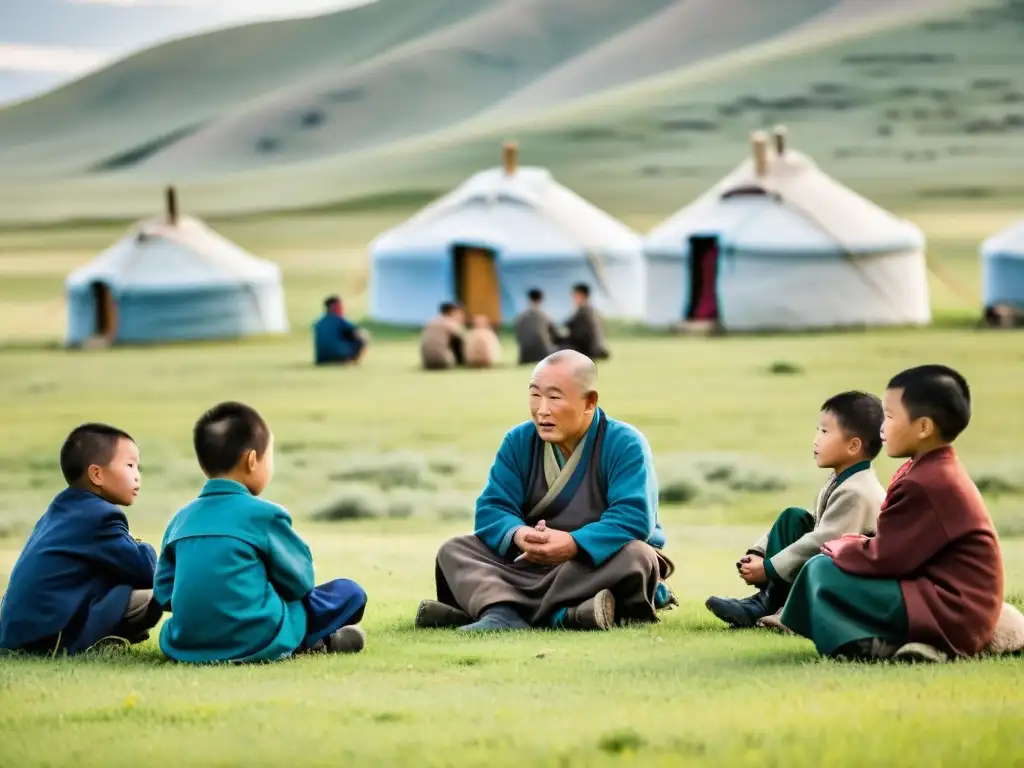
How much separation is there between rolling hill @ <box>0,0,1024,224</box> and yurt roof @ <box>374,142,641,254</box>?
1543 inches

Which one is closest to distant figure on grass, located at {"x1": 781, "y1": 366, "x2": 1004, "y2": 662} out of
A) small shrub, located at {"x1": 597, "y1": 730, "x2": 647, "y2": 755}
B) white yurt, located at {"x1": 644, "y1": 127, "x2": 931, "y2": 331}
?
small shrub, located at {"x1": 597, "y1": 730, "x2": 647, "y2": 755}

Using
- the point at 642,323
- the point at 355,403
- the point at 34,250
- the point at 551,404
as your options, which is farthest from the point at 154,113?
the point at 551,404

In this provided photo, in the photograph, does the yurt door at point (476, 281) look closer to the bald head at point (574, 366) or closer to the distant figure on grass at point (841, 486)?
the bald head at point (574, 366)

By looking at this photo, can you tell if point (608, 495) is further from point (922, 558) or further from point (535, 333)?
point (535, 333)

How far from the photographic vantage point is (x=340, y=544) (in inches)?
371

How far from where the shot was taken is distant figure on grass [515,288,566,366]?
2053 cm

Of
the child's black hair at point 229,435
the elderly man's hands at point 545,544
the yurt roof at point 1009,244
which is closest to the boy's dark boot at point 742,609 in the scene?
the elderly man's hands at point 545,544

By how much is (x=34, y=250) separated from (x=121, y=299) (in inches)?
1452

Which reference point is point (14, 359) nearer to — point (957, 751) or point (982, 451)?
point (982, 451)

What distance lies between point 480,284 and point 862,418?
2441 centimetres

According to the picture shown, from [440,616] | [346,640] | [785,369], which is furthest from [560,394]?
[785,369]

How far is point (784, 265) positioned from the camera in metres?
27.2

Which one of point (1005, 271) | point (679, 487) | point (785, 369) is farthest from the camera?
point (1005, 271)

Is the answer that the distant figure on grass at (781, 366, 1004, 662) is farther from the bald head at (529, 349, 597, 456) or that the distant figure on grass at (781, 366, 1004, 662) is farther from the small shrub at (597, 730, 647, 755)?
the small shrub at (597, 730, 647, 755)
